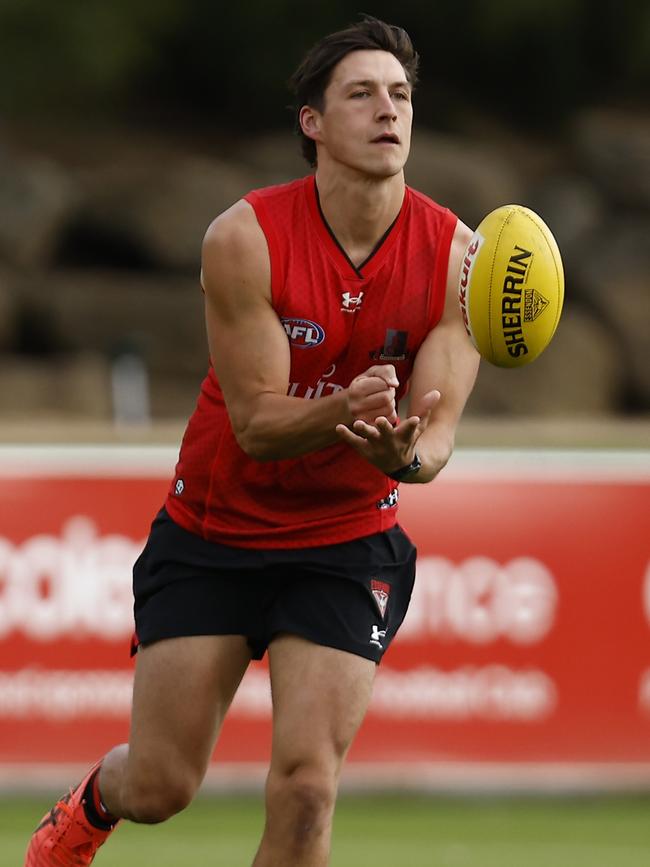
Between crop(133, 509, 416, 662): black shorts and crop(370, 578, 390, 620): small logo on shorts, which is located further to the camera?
crop(370, 578, 390, 620): small logo on shorts

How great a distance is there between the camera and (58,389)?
17422mm

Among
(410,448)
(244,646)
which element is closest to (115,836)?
(244,646)

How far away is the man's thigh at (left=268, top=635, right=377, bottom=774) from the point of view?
4492 millimetres

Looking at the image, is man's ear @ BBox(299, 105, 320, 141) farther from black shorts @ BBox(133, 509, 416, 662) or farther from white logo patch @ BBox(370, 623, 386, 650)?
white logo patch @ BBox(370, 623, 386, 650)

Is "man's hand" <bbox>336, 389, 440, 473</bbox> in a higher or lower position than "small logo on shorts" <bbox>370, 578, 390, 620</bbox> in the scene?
higher

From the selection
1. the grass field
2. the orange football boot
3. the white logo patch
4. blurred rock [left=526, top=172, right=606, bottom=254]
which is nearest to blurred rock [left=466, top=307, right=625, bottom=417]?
blurred rock [left=526, top=172, right=606, bottom=254]

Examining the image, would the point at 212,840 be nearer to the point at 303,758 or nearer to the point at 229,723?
the point at 229,723

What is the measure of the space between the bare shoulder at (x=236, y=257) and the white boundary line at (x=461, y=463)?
3.40 m

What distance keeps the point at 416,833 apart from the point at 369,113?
3703mm

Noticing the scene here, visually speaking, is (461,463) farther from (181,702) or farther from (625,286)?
(625,286)

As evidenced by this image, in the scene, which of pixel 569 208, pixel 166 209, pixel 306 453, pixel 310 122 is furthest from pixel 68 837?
pixel 569 208

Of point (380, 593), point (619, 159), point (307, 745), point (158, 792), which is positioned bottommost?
point (158, 792)

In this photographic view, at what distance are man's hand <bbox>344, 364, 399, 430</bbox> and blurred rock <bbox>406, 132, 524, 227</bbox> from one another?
563 inches

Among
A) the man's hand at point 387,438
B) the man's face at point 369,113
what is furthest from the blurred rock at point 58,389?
the man's hand at point 387,438
